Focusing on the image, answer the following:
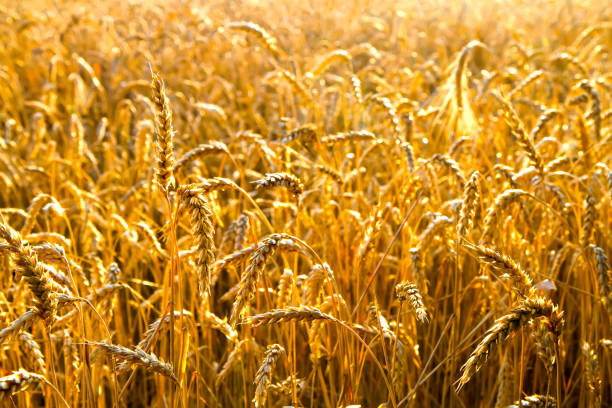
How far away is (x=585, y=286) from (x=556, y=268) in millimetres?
127

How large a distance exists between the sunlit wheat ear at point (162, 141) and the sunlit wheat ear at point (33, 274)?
0.81 ft

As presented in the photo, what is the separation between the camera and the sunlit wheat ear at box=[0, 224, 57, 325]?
3.03 ft

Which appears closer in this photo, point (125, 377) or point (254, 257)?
point (254, 257)

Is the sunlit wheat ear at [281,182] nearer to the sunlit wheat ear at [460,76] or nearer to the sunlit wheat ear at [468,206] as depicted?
the sunlit wheat ear at [468,206]

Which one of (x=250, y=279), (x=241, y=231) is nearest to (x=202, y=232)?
(x=250, y=279)

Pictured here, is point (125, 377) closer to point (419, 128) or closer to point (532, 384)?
point (532, 384)

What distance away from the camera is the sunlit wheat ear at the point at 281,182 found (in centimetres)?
117

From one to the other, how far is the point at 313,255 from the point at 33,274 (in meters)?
0.71

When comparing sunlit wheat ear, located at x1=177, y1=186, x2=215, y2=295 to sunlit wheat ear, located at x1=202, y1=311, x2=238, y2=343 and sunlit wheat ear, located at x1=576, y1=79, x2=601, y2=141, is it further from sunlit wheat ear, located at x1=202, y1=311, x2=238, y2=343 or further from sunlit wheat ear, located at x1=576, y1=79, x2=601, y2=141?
sunlit wheat ear, located at x1=576, y1=79, x2=601, y2=141

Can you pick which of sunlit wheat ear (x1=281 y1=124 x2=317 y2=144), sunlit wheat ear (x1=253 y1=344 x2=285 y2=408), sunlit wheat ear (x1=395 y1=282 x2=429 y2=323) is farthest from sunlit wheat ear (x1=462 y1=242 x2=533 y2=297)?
sunlit wheat ear (x1=281 y1=124 x2=317 y2=144)

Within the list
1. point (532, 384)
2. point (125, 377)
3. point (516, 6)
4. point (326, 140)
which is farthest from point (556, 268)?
point (516, 6)

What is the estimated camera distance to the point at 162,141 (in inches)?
41.2

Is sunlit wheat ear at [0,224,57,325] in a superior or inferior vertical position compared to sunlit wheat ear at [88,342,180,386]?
superior

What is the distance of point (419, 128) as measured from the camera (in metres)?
2.96
